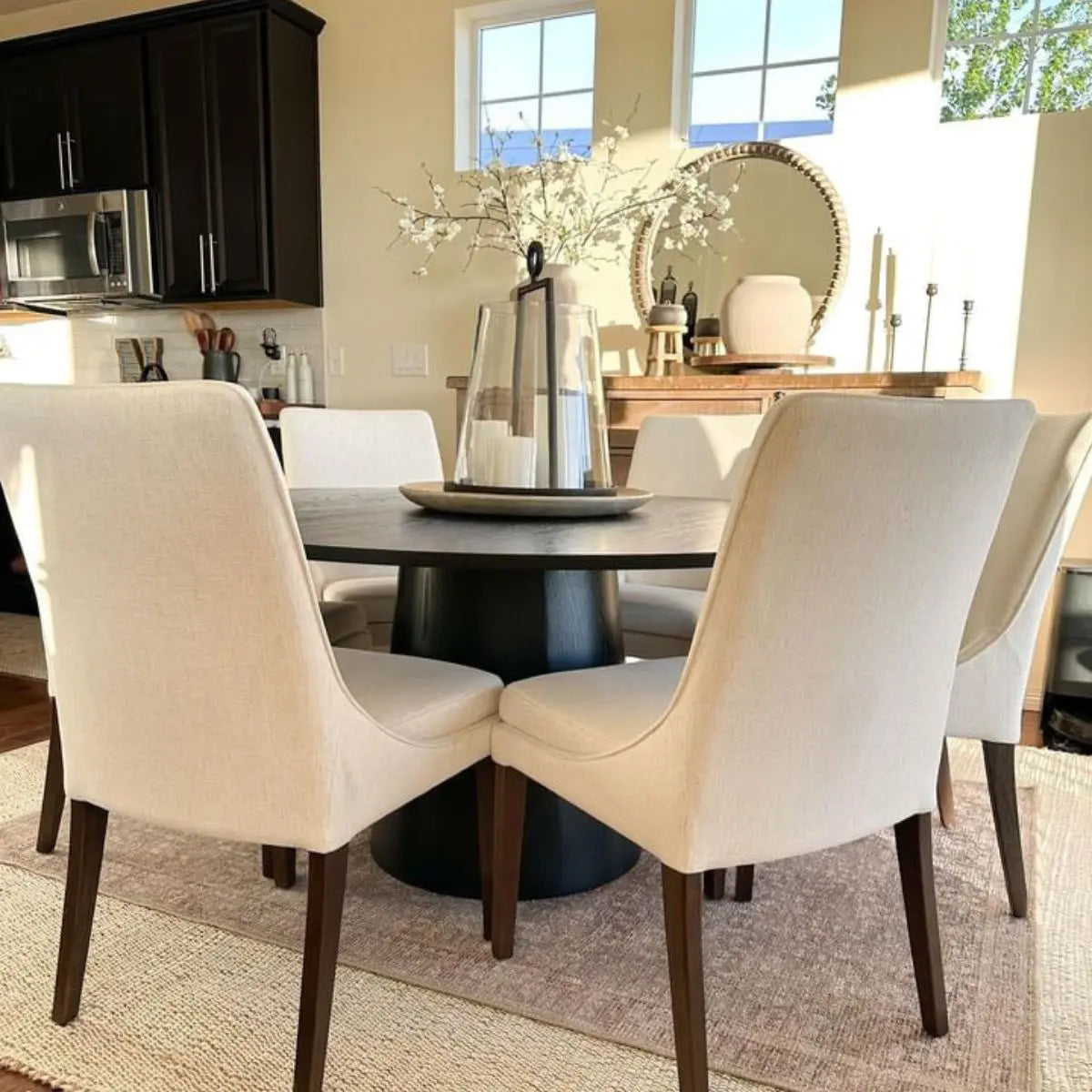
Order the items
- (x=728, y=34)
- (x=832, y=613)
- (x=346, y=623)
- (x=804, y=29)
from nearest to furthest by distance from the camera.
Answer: (x=832, y=613) < (x=346, y=623) < (x=804, y=29) < (x=728, y=34)

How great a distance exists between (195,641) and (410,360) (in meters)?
2.64

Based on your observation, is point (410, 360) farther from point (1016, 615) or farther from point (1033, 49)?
point (1016, 615)

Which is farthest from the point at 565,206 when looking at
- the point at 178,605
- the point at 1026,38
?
the point at 178,605

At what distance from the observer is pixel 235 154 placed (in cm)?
337

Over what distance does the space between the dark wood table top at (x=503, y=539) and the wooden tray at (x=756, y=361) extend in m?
1.21

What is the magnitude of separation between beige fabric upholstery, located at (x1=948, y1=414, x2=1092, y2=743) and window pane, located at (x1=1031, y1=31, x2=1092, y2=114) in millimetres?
1689

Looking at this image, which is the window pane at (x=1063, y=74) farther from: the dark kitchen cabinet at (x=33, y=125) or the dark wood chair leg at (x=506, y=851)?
the dark kitchen cabinet at (x=33, y=125)

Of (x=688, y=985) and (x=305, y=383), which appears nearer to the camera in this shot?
(x=688, y=985)

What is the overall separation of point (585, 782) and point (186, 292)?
3083 millimetres

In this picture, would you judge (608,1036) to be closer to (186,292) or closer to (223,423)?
(223,423)

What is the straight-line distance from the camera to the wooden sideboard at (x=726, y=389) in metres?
2.46

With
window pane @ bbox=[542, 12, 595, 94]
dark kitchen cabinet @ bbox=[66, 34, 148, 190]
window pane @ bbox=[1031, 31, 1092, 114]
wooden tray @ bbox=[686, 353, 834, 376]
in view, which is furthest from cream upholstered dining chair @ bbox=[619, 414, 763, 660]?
dark kitchen cabinet @ bbox=[66, 34, 148, 190]

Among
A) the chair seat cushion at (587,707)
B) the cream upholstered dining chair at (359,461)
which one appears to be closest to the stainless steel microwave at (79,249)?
the cream upholstered dining chair at (359,461)

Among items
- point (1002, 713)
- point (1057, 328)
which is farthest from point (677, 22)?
point (1002, 713)
